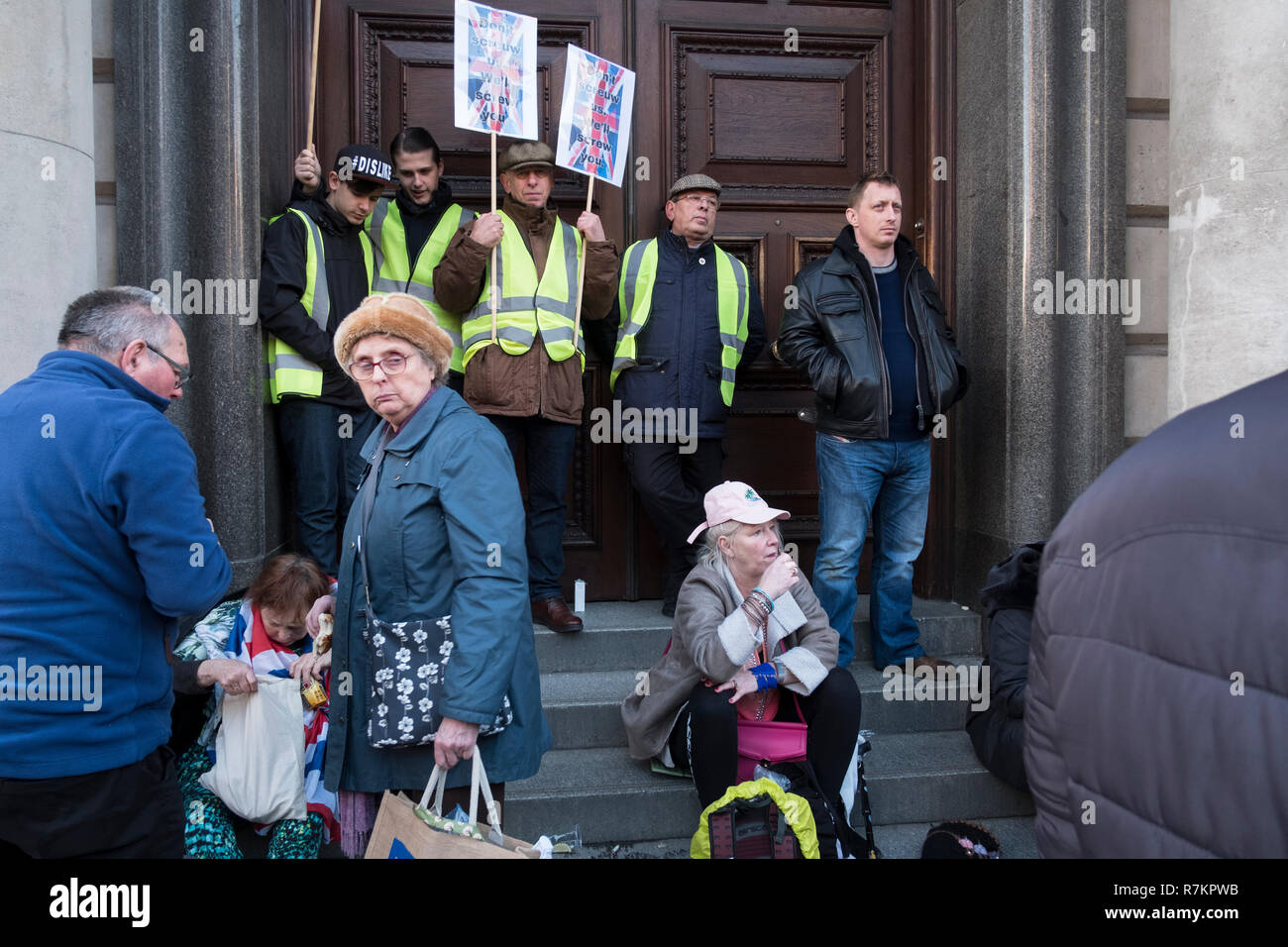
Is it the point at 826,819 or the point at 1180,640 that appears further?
the point at 826,819

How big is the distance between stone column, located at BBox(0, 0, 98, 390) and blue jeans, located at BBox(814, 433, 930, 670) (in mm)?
3298

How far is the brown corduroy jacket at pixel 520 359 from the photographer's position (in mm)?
4840

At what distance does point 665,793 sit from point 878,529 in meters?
1.76

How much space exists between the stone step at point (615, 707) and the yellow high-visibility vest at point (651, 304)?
4.93 ft

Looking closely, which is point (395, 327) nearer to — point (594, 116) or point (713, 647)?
point (713, 647)

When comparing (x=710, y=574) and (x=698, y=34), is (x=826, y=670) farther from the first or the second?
(x=698, y=34)

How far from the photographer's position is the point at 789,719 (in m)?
3.95

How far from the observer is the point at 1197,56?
4387mm

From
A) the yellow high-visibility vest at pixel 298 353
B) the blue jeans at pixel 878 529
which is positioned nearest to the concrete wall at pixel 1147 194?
the blue jeans at pixel 878 529

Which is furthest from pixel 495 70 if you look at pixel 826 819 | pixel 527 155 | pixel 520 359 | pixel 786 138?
pixel 826 819

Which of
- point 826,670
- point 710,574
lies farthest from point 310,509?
point 826,670

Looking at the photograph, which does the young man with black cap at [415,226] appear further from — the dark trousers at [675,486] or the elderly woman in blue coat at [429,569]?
the elderly woman in blue coat at [429,569]

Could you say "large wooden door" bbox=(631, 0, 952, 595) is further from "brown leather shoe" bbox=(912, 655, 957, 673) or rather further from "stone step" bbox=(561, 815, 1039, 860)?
"stone step" bbox=(561, 815, 1039, 860)

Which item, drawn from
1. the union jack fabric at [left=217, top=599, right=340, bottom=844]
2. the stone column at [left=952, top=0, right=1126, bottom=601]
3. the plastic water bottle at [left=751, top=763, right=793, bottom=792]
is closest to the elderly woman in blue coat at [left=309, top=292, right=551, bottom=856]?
the union jack fabric at [left=217, top=599, right=340, bottom=844]
